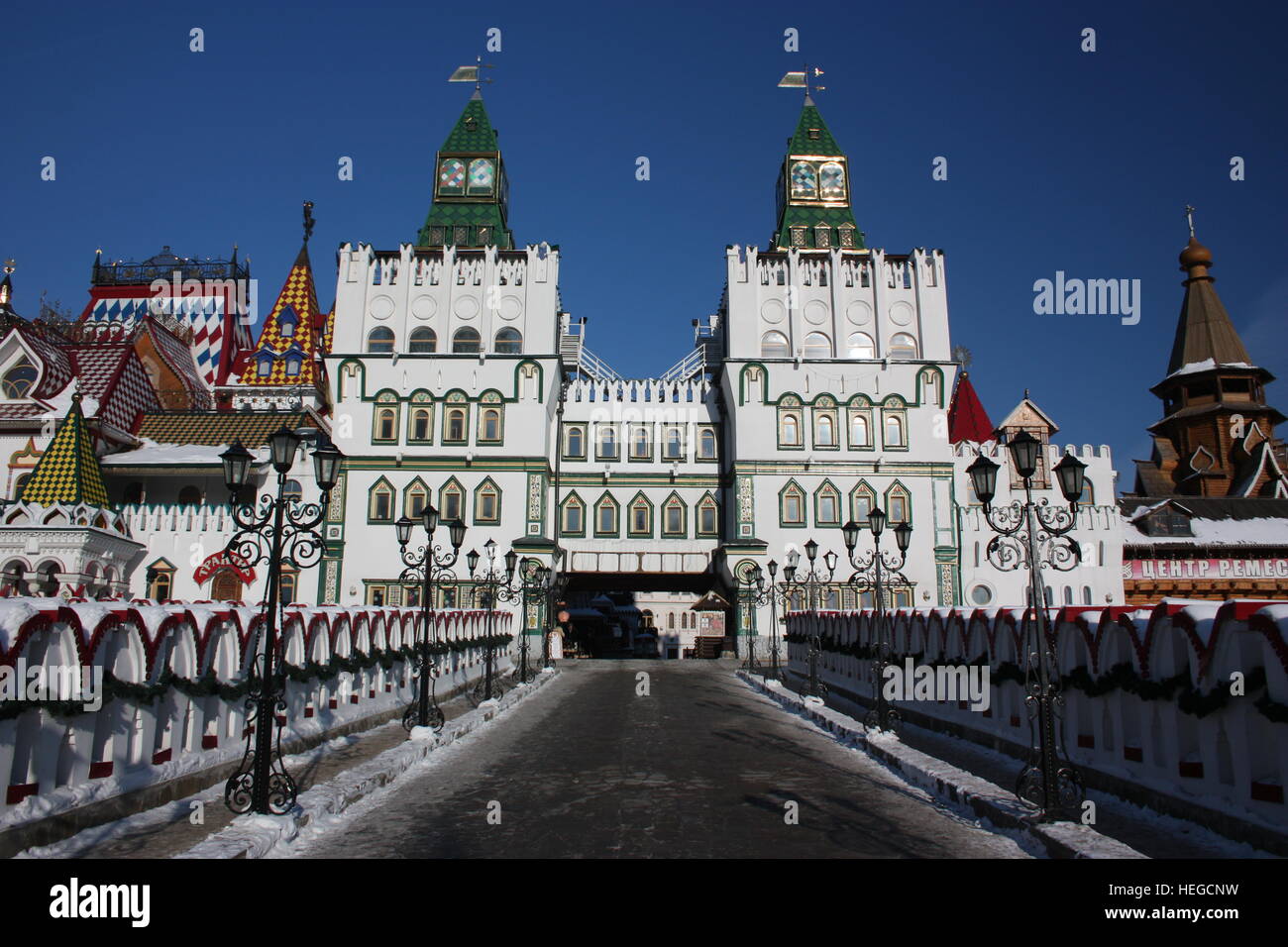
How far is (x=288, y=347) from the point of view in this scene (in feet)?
150

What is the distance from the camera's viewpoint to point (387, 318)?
128 feet

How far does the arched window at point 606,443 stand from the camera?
4047 centimetres

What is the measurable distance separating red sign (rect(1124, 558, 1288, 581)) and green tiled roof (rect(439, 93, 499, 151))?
36853mm

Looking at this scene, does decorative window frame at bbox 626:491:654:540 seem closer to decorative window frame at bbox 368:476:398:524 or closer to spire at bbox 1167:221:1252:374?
decorative window frame at bbox 368:476:398:524

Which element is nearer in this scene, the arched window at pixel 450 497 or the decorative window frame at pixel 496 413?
the arched window at pixel 450 497

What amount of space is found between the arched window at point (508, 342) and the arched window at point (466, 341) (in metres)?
0.86

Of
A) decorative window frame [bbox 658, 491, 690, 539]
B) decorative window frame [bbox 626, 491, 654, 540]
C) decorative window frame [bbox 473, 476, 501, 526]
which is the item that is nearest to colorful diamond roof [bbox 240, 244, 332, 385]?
decorative window frame [bbox 473, 476, 501, 526]

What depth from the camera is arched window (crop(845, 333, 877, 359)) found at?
3909cm

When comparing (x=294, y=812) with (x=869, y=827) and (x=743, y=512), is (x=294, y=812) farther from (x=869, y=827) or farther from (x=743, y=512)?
(x=743, y=512)

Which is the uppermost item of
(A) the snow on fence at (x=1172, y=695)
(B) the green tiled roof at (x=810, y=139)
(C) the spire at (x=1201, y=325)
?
(B) the green tiled roof at (x=810, y=139)

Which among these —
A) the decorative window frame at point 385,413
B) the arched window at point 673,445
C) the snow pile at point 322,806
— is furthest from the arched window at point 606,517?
the snow pile at point 322,806

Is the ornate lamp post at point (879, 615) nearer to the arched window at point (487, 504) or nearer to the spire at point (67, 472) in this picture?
the arched window at point (487, 504)

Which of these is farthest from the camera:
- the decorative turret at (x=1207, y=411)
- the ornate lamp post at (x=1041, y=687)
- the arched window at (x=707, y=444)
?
the decorative turret at (x=1207, y=411)
